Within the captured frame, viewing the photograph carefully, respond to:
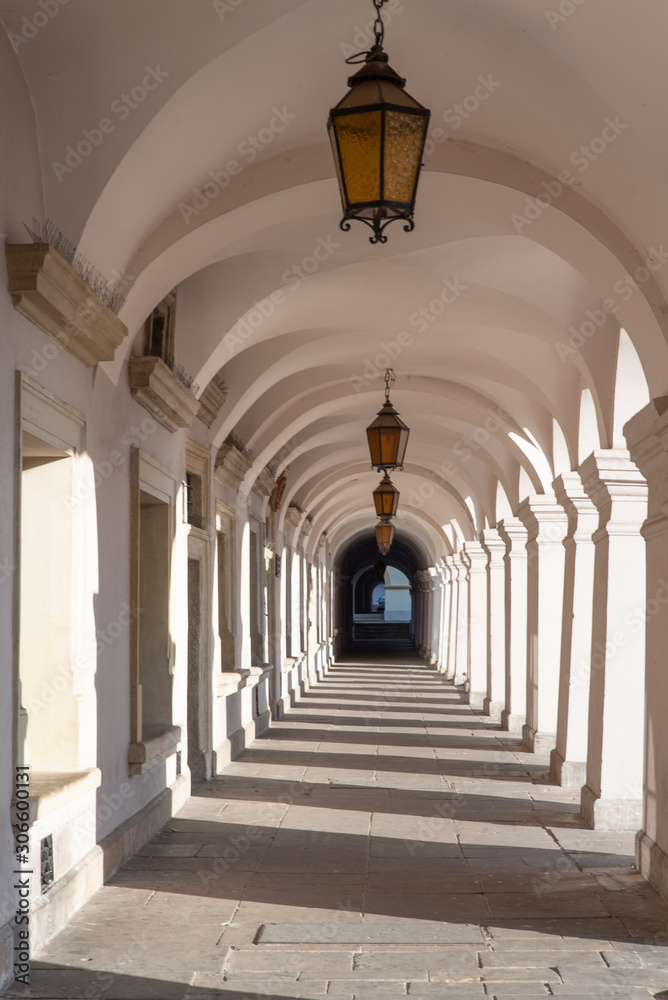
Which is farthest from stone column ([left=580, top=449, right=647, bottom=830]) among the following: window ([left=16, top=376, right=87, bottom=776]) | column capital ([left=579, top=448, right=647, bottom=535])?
window ([left=16, top=376, right=87, bottom=776])

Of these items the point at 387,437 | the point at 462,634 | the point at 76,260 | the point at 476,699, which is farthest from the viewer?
the point at 462,634

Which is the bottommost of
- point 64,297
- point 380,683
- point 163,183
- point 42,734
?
point 380,683

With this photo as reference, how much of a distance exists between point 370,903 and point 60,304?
146 inches

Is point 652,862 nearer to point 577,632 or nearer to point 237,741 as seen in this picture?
point 577,632

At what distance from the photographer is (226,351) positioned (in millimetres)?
9680

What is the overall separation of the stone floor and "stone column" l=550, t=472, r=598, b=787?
0.46 metres

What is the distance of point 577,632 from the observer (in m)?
10.1

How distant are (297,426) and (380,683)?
1220cm

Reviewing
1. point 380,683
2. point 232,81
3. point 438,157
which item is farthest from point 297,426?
point 380,683

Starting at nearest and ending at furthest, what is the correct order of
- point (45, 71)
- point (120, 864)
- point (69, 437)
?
point (45, 71), point (69, 437), point (120, 864)

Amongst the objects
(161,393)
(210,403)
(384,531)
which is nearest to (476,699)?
(384,531)

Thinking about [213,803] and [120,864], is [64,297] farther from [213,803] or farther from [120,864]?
[213,803]

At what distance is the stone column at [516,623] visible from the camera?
14.7 metres

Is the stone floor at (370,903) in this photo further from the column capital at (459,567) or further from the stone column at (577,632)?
the column capital at (459,567)
